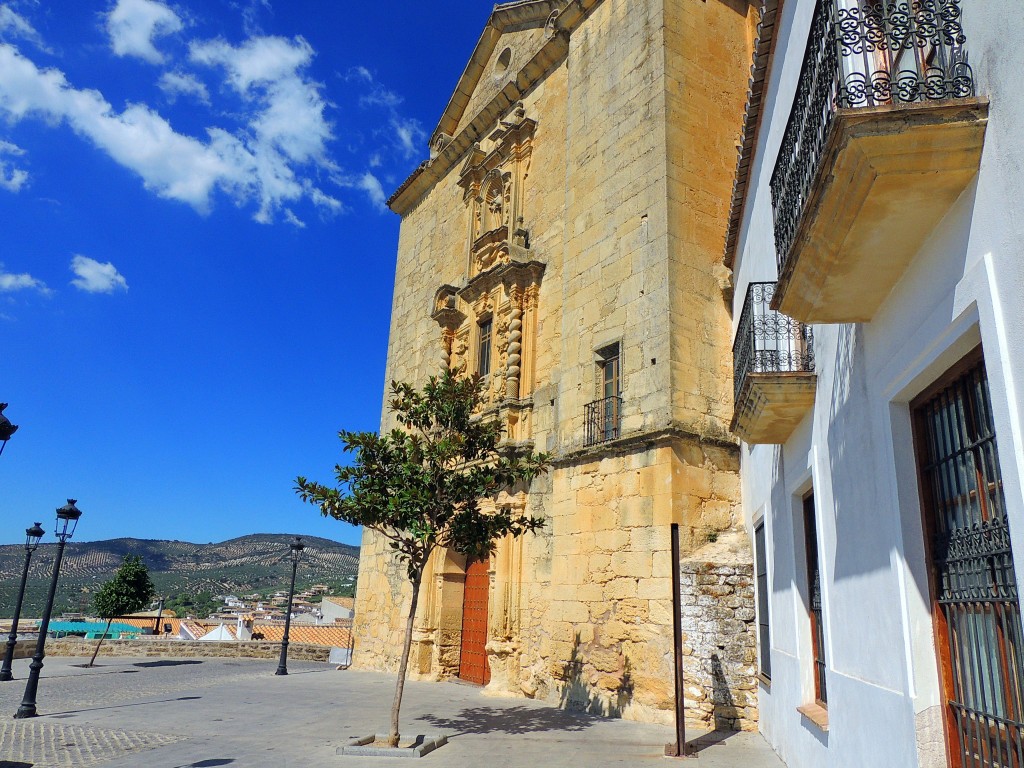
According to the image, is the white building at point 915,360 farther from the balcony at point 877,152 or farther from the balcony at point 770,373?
the balcony at point 770,373

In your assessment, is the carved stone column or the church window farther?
the church window

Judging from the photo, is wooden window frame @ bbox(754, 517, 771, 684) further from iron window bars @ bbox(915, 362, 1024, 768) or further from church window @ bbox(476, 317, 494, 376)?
church window @ bbox(476, 317, 494, 376)

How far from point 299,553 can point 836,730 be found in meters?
14.6

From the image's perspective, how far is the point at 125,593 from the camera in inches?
778

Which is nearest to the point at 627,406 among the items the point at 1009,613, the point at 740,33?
the point at 740,33

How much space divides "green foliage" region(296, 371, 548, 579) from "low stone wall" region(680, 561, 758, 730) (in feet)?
7.74

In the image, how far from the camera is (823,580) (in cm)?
520

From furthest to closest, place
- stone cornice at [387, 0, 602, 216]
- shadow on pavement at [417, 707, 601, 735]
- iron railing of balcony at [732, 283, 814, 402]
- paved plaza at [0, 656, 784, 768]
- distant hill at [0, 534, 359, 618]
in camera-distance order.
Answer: distant hill at [0, 534, 359, 618]
stone cornice at [387, 0, 602, 216]
shadow on pavement at [417, 707, 601, 735]
paved plaza at [0, 656, 784, 768]
iron railing of balcony at [732, 283, 814, 402]

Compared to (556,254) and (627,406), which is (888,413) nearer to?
(627,406)

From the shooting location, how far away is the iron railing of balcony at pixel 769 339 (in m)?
6.10

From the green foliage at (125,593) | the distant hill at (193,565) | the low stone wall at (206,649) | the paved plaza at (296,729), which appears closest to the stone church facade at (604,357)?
the paved plaza at (296,729)

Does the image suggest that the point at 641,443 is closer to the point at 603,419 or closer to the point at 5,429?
the point at 603,419

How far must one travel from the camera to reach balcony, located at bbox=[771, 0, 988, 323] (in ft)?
9.44

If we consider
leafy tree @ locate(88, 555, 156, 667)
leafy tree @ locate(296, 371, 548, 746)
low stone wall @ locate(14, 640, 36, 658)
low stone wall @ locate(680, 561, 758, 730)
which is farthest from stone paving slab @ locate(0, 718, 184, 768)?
leafy tree @ locate(88, 555, 156, 667)
